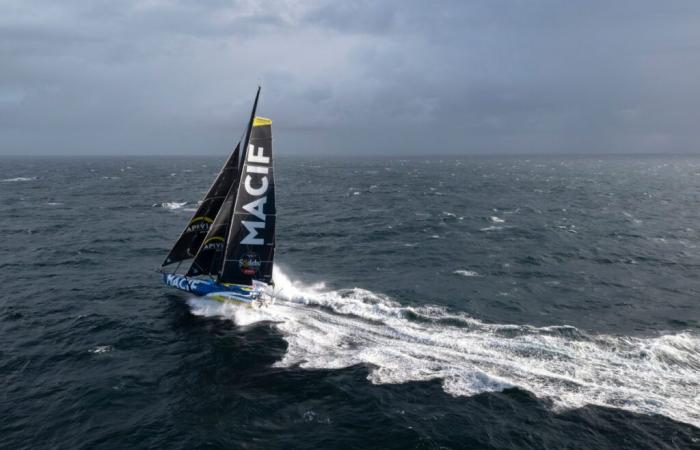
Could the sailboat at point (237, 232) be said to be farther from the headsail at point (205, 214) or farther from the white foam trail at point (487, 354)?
the white foam trail at point (487, 354)

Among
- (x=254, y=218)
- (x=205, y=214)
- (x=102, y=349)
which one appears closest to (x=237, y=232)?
(x=254, y=218)

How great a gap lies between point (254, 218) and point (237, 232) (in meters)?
1.61

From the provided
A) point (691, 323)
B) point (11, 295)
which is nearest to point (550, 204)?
point (691, 323)

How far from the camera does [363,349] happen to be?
86.9 ft

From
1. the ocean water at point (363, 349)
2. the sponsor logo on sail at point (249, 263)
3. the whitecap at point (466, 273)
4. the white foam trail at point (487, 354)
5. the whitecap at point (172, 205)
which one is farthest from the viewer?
the whitecap at point (172, 205)

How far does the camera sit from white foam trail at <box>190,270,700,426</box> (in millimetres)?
22219

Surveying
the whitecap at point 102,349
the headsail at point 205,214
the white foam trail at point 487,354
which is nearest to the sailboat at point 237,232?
the headsail at point 205,214

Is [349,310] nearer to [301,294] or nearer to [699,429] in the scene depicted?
[301,294]

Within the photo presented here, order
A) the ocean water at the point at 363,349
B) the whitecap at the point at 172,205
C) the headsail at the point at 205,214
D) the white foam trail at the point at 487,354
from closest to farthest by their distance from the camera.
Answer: the ocean water at the point at 363,349 < the white foam trail at the point at 487,354 < the headsail at the point at 205,214 < the whitecap at the point at 172,205

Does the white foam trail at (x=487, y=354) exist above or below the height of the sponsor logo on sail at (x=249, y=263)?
below

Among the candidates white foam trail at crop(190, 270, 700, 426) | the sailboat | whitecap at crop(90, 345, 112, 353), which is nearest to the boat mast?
the sailboat

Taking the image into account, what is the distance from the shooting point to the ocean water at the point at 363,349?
19.8m

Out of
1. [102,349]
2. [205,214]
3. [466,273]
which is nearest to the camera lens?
[102,349]

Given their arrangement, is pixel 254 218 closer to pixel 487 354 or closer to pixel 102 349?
pixel 102 349
